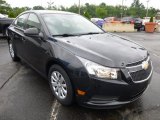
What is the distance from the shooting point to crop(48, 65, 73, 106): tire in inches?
132

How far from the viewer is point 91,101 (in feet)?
10.3

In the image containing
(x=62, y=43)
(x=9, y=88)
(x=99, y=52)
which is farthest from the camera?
(x=9, y=88)

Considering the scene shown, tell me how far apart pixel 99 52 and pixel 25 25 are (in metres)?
2.55

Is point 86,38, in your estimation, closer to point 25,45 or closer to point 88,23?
point 88,23

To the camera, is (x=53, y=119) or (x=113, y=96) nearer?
(x=113, y=96)

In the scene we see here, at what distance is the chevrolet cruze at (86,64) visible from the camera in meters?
3.04

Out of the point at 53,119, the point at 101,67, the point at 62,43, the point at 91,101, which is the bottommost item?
the point at 53,119

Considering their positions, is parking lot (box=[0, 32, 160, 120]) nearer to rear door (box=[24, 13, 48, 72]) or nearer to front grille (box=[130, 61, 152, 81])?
rear door (box=[24, 13, 48, 72])

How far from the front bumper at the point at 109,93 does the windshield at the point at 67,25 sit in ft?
4.87

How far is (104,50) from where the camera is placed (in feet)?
11.1

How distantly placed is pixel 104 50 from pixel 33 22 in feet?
6.75

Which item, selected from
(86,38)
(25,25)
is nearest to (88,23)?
(86,38)

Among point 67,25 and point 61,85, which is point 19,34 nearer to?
point 67,25

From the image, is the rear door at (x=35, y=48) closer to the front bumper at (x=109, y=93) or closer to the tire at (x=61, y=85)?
the tire at (x=61, y=85)
